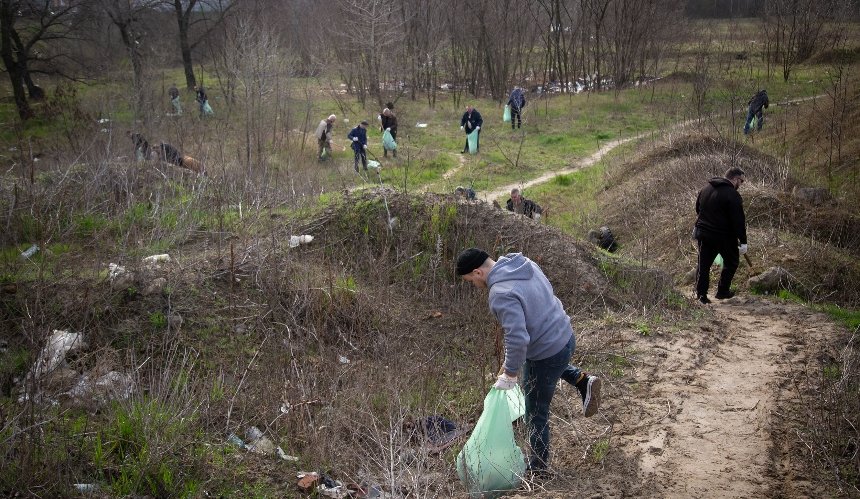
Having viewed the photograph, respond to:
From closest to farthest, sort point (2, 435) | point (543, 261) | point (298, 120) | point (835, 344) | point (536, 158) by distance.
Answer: point (2, 435), point (835, 344), point (543, 261), point (536, 158), point (298, 120)

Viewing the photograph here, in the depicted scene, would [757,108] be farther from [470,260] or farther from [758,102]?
[470,260]

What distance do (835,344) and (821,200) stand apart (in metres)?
4.90

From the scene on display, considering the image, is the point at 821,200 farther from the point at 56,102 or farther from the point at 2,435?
the point at 56,102

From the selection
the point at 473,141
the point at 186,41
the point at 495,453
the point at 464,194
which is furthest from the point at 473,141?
the point at 186,41

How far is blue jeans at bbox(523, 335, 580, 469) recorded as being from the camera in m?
3.93

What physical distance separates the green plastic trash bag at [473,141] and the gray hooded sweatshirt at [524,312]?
12344mm

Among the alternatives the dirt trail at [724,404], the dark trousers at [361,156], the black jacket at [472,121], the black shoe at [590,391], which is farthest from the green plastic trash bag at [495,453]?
the black jacket at [472,121]

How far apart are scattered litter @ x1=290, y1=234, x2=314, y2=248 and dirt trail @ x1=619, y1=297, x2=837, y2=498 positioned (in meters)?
3.93

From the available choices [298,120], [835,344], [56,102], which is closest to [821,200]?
[835,344]

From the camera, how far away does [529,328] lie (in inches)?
149

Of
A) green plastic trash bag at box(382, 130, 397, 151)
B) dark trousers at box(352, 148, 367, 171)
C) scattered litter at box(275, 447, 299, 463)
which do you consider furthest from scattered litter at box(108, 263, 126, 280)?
green plastic trash bag at box(382, 130, 397, 151)

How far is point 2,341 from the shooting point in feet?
18.8

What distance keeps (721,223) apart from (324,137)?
32.6 ft

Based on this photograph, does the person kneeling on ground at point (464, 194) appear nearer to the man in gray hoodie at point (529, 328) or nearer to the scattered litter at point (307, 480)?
the man in gray hoodie at point (529, 328)
